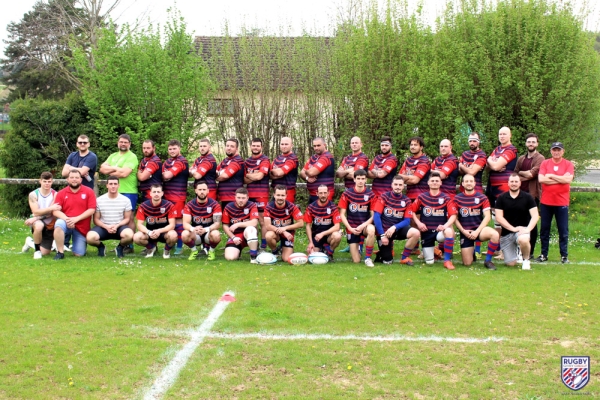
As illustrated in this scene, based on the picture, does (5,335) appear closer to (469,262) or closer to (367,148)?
(469,262)

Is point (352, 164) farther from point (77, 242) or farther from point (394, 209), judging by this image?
point (77, 242)

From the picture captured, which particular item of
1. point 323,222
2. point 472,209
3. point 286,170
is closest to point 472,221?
point 472,209

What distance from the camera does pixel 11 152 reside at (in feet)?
44.6

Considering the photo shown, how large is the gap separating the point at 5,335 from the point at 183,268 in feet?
10.6

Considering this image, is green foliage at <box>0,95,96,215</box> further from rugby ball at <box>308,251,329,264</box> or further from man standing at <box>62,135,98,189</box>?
rugby ball at <box>308,251,329,264</box>

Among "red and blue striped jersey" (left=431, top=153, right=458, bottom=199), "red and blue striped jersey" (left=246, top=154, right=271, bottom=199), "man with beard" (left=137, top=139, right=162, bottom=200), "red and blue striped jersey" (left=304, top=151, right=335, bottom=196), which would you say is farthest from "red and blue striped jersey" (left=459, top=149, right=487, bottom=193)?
"man with beard" (left=137, top=139, right=162, bottom=200)

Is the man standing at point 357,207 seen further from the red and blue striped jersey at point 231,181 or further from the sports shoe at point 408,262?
the red and blue striped jersey at point 231,181

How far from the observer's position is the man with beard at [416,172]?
379 inches

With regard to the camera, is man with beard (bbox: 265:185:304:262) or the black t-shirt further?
man with beard (bbox: 265:185:304:262)

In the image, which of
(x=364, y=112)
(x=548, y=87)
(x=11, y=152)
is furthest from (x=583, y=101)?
(x=11, y=152)

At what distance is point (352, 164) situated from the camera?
1000cm

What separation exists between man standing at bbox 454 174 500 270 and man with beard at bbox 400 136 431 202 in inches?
30.7

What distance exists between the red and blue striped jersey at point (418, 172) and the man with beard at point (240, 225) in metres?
2.59

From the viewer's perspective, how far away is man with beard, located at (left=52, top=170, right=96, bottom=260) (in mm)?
9078
